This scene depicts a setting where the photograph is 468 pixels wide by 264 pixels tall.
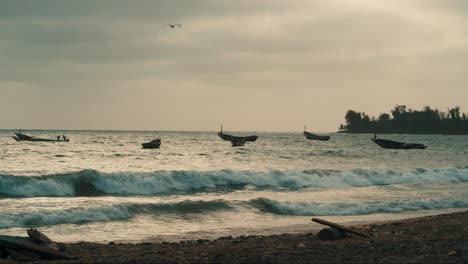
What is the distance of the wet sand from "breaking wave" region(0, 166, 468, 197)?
15984 millimetres

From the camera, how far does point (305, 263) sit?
11.4m

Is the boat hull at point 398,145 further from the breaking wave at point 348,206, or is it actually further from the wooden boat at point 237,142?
the breaking wave at point 348,206

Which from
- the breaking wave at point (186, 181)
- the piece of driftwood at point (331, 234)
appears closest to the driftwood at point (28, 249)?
the piece of driftwood at point (331, 234)

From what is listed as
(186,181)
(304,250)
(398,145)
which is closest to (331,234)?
(304,250)

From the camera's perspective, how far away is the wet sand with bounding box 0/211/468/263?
1170 cm

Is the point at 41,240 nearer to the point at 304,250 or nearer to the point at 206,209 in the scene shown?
the point at 304,250

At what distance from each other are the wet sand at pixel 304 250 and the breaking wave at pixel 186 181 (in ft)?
52.4

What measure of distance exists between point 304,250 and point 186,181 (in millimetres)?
22135

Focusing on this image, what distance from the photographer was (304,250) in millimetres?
12891

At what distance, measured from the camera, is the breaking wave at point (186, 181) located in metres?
29.3

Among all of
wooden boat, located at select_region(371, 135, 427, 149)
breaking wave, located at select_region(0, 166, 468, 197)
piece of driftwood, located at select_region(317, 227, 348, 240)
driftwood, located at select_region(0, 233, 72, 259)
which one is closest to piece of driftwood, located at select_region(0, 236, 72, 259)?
driftwood, located at select_region(0, 233, 72, 259)

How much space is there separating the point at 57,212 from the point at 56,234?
288 cm

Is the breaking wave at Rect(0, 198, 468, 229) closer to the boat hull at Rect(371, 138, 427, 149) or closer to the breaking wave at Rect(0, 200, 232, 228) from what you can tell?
the breaking wave at Rect(0, 200, 232, 228)

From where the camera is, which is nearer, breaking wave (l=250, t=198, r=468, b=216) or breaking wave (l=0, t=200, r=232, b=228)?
breaking wave (l=0, t=200, r=232, b=228)
